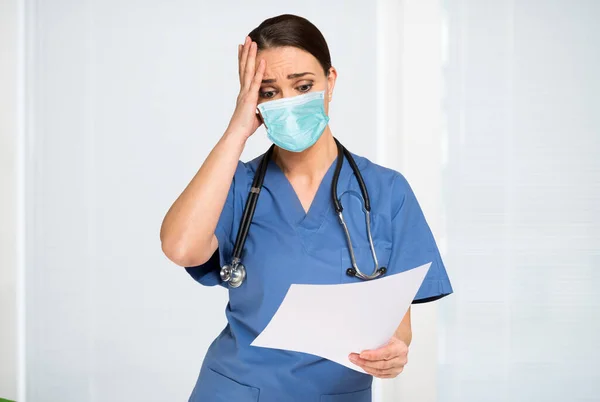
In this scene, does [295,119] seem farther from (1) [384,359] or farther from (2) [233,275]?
(1) [384,359]

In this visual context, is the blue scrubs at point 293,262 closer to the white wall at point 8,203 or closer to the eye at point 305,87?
the eye at point 305,87

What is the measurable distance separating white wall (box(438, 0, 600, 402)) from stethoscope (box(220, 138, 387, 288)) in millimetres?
1242

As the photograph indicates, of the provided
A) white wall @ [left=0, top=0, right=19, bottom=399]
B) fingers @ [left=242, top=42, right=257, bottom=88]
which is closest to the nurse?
fingers @ [left=242, top=42, right=257, bottom=88]

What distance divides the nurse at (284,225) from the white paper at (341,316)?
18cm

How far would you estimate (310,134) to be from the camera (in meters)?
1.40

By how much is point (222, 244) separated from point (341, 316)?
0.34 m

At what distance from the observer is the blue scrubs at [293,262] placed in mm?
1328

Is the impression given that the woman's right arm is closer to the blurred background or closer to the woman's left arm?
the woman's left arm

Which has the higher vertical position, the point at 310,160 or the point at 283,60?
the point at 283,60

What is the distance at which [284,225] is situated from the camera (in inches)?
55.7

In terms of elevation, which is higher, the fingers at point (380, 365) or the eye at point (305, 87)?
the eye at point (305, 87)

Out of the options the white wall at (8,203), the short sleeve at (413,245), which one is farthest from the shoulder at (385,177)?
the white wall at (8,203)

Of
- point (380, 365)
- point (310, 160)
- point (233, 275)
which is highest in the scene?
point (310, 160)

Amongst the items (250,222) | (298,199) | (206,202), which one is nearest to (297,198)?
(298,199)
